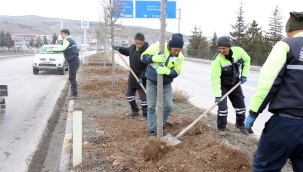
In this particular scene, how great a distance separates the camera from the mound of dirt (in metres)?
4.46

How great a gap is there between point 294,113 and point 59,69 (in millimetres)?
18734

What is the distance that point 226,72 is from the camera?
612 centimetres

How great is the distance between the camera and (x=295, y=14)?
3.09m

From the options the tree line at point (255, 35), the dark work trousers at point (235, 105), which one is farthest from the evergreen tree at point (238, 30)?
the dark work trousers at point (235, 105)

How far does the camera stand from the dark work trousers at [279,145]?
3.07 meters

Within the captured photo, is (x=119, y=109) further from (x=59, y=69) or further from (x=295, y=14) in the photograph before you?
(x=59, y=69)

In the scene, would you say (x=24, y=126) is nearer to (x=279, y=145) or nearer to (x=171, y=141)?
(x=171, y=141)

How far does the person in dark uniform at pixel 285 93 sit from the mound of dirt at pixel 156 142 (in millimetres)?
1334

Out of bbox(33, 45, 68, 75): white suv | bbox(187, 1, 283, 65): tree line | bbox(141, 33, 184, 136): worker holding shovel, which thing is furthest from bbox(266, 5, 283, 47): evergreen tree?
bbox(141, 33, 184, 136): worker holding shovel

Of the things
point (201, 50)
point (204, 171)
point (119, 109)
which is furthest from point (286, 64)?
point (201, 50)

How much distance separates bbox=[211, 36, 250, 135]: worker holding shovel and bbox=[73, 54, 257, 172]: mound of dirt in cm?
44

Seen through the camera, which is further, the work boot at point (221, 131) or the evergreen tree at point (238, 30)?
the evergreen tree at point (238, 30)

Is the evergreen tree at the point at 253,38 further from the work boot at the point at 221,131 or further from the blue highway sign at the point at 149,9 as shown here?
the work boot at the point at 221,131

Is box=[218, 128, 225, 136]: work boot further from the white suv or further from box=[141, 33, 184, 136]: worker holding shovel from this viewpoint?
the white suv
